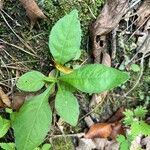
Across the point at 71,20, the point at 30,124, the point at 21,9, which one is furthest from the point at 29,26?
the point at 30,124

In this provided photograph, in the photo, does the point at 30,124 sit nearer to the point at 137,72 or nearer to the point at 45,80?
the point at 45,80

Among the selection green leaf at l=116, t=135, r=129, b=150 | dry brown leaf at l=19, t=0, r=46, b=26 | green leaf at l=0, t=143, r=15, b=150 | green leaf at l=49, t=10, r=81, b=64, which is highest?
dry brown leaf at l=19, t=0, r=46, b=26

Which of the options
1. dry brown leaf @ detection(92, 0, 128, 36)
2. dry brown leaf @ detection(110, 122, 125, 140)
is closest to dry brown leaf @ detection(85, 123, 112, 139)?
dry brown leaf @ detection(110, 122, 125, 140)

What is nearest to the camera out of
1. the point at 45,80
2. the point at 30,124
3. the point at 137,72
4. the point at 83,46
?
the point at 30,124

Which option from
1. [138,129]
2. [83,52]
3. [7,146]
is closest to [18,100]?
[7,146]

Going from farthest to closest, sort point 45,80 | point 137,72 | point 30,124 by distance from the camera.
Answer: point 137,72 → point 45,80 → point 30,124

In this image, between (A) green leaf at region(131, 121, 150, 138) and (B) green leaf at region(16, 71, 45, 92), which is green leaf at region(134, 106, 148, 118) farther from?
(B) green leaf at region(16, 71, 45, 92)

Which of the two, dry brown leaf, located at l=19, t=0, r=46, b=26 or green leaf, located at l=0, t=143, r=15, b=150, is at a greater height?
dry brown leaf, located at l=19, t=0, r=46, b=26

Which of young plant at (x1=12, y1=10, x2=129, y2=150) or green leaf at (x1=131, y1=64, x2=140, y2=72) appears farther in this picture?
green leaf at (x1=131, y1=64, x2=140, y2=72)
